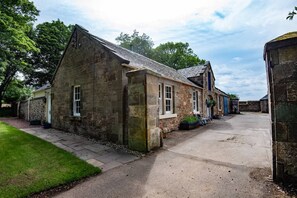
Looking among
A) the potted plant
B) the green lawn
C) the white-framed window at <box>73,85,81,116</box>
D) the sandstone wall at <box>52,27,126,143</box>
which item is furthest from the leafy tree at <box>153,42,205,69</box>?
the green lawn

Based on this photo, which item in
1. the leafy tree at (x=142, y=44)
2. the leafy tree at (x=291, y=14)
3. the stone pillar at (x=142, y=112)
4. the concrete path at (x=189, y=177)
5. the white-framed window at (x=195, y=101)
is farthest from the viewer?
the leafy tree at (x=142, y=44)

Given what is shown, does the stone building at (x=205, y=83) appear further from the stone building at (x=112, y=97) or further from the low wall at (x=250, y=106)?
the low wall at (x=250, y=106)

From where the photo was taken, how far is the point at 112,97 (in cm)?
760

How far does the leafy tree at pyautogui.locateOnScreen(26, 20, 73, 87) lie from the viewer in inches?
1033

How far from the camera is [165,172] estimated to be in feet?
14.3

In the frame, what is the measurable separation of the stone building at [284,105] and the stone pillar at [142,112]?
379cm

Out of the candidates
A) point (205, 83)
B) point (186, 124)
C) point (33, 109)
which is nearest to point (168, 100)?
point (186, 124)

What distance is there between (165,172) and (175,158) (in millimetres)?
1153

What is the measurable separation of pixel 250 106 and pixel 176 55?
1907 cm

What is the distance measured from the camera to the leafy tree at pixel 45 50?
26.2 m

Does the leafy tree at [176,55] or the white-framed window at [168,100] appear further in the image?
the leafy tree at [176,55]

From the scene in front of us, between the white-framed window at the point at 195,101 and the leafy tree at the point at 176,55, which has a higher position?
the leafy tree at the point at 176,55

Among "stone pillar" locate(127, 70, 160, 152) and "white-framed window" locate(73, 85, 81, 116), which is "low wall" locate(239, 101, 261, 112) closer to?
"stone pillar" locate(127, 70, 160, 152)

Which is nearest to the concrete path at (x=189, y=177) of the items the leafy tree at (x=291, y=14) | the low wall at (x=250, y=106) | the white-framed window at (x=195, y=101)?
the leafy tree at (x=291, y=14)
